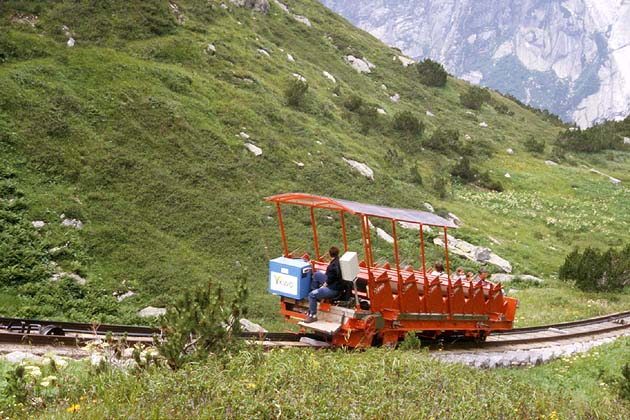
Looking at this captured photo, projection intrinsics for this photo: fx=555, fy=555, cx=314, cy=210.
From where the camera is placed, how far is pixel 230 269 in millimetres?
19641

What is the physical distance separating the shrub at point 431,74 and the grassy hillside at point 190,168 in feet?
48.4

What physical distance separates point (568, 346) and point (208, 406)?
13561 millimetres

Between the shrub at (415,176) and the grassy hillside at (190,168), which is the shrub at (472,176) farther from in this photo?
the shrub at (415,176)

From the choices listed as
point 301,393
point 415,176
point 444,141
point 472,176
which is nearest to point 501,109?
point 444,141

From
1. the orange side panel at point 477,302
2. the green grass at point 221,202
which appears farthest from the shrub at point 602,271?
the orange side panel at point 477,302

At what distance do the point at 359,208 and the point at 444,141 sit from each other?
120 feet

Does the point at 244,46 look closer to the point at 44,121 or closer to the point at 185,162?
the point at 185,162

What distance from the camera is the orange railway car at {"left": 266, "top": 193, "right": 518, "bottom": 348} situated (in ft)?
39.1

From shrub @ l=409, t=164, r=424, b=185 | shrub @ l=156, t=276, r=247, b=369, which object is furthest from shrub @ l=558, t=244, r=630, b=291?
shrub @ l=156, t=276, r=247, b=369

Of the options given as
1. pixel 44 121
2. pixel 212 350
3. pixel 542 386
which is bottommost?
pixel 542 386

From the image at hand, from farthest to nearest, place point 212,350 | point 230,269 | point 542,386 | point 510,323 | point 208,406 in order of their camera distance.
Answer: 1. point 230,269
2. point 510,323
3. point 542,386
4. point 212,350
5. point 208,406

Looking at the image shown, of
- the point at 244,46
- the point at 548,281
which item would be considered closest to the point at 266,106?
the point at 244,46

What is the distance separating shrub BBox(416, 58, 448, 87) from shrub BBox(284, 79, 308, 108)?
29.5 m

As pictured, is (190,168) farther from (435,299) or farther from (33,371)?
(33,371)
